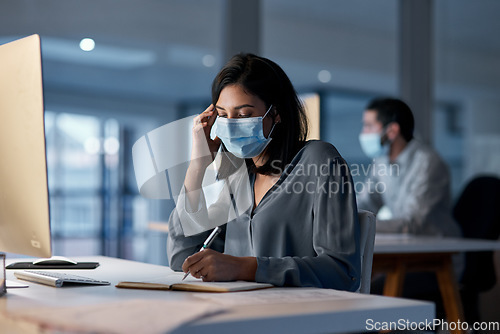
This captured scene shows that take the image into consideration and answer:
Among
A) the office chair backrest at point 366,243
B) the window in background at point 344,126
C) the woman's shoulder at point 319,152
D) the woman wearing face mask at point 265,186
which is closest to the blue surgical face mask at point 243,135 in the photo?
the woman wearing face mask at point 265,186

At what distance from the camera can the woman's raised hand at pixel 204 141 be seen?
1.69m

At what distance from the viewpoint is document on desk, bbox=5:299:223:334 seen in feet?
2.68

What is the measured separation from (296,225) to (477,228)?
2.22 meters

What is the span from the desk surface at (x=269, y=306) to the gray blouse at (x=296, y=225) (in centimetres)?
11

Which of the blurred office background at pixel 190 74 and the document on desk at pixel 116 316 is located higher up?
the blurred office background at pixel 190 74

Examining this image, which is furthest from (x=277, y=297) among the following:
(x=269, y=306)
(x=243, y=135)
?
(x=243, y=135)

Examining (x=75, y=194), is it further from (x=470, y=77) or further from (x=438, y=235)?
(x=470, y=77)

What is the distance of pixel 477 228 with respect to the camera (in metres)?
3.44

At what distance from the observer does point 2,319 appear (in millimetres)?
942

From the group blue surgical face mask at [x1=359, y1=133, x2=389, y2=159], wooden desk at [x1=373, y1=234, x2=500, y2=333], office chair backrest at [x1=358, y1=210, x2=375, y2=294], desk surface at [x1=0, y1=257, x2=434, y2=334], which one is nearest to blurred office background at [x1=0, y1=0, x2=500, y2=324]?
blue surgical face mask at [x1=359, y1=133, x2=389, y2=159]

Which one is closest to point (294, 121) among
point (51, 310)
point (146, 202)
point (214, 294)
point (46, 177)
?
point (214, 294)

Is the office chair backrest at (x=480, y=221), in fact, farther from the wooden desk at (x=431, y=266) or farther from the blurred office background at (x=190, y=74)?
the blurred office background at (x=190, y=74)

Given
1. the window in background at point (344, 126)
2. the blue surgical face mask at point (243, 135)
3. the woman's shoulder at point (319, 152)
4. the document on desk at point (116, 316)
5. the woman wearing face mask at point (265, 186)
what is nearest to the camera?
the document on desk at point (116, 316)

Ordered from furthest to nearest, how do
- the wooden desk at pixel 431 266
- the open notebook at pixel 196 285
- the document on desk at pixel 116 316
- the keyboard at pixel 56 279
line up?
1. the wooden desk at pixel 431 266
2. the keyboard at pixel 56 279
3. the open notebook at pixel 196 285
4. the document on desk at pixel 116 316
